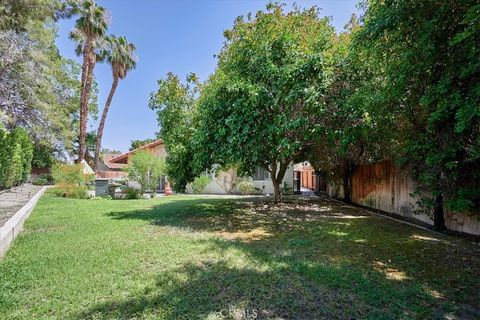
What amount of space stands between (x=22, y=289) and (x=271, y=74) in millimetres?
7660

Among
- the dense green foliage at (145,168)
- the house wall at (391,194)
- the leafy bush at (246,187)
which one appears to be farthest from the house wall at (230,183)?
the house wall at (391,194)

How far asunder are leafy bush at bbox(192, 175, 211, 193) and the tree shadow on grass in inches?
596

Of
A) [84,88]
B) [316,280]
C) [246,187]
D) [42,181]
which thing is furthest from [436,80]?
[42,181]

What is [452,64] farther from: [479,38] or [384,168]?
[384,168]

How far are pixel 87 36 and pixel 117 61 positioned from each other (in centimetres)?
399

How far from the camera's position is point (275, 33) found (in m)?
9.45

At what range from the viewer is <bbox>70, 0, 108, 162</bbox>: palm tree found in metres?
24.5

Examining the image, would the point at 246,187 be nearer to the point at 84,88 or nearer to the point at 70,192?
the point at 70,192

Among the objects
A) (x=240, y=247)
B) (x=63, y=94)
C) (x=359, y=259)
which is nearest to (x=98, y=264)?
(x=240, y=247)

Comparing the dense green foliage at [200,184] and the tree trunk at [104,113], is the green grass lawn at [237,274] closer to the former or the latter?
the dense green foliage at [200,184]

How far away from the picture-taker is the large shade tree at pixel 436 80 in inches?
185

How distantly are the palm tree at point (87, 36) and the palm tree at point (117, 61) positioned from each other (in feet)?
6.07

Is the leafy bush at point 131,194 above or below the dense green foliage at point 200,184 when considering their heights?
below

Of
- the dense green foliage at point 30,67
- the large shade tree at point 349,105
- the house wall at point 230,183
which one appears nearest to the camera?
the large shade tree at point 349,105
